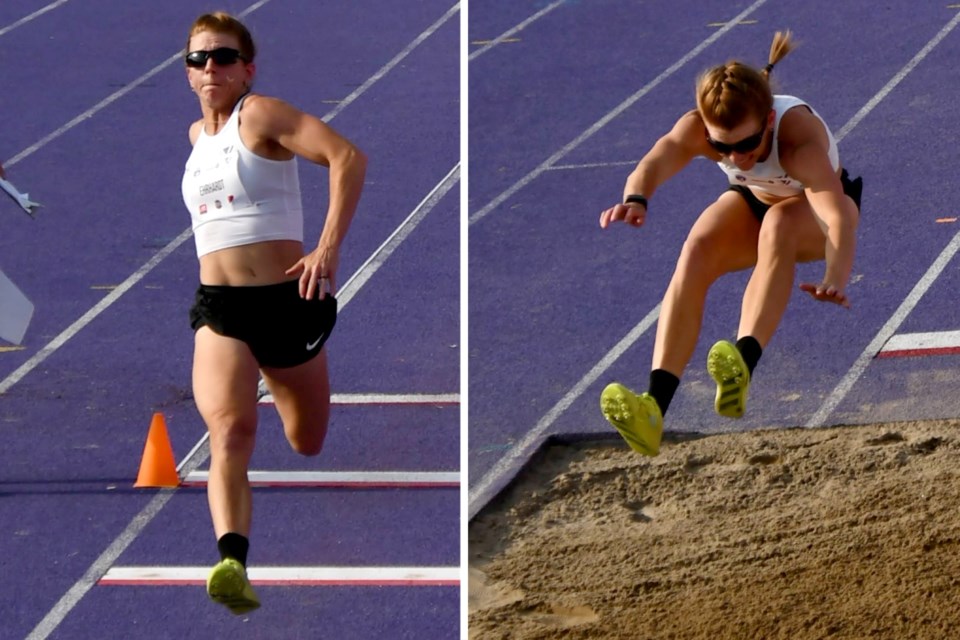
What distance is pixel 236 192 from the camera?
381 centimetres

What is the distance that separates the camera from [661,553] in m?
5.19

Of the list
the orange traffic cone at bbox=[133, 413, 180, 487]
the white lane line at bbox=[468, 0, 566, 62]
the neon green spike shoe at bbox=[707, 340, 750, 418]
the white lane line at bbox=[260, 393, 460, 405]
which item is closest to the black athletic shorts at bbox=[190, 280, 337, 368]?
the neon green spike shoe at bbox=[707, 340, 750, 418]

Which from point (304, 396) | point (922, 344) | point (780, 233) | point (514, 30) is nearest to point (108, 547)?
point (304, 396)

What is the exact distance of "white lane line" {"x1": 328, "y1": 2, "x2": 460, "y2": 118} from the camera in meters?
9.80

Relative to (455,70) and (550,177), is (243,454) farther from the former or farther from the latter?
(455,70)

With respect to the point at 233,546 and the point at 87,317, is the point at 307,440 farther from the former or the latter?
the point at 87,317

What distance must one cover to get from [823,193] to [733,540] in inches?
73.1

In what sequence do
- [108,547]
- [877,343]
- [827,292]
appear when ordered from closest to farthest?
1. [827,292]
2. [108,547]
3. [877,343]

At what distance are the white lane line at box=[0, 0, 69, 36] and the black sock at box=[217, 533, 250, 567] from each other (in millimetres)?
8464

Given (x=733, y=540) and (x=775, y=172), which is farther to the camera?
(x=733, y=540)

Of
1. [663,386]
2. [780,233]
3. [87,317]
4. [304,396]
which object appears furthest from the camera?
[87,317]

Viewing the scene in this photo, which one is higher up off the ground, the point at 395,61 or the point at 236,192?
the point at 236,192

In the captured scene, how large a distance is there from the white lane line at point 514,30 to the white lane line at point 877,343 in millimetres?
4264

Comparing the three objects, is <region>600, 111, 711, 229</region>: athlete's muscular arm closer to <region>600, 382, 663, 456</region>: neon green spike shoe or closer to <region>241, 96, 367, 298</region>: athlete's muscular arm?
<region>600, 382, 663, 456</region>: neon green spike shoe
